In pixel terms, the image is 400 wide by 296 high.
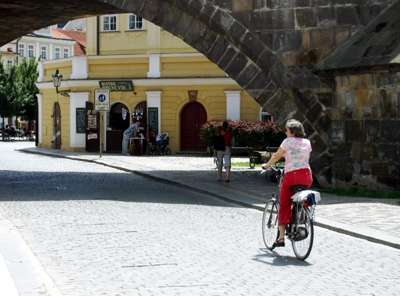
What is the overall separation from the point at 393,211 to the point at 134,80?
25363mm

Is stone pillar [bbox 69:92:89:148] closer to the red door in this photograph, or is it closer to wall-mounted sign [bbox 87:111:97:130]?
wall-mounted sign [bbox 87:111:97:130]

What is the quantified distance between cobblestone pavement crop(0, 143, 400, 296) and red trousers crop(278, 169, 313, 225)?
0.48 metres

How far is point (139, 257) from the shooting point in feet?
30.1

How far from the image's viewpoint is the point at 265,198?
52.1 feet

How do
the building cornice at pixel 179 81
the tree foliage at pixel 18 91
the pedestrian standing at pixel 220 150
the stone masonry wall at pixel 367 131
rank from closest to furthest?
the stone masonry wall at pixel 367 131 < the pedestrian standing at pixel 220 150 < the building cornice at pixel 179 81 < the tree foliage at pixel 18 91

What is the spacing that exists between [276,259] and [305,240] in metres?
0.43

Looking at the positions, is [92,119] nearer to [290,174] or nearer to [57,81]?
[57,81]

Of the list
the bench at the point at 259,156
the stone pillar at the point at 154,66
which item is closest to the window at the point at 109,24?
the stone pillar at the point at 154,66

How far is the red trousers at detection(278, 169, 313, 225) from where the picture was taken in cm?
931

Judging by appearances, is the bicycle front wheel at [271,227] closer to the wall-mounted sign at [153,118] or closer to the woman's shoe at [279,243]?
the woman's shoe at [279,243]

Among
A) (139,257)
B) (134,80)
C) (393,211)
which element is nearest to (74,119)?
(134,80)

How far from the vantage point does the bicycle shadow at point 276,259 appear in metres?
8.88

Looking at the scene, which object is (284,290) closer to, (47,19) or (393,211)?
(393,211)

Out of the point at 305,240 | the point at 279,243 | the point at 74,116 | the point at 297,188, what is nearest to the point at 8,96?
the point at 74,116
